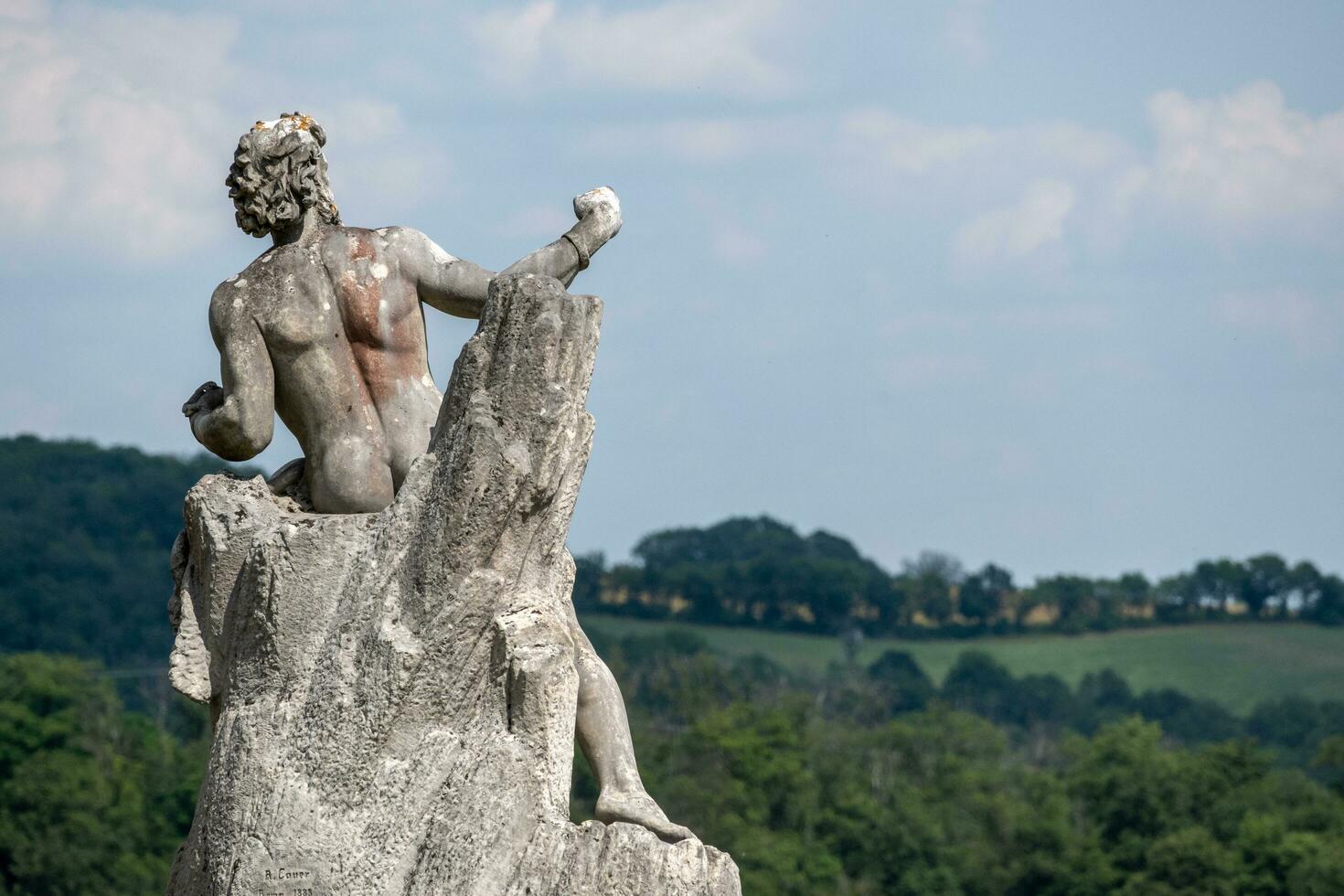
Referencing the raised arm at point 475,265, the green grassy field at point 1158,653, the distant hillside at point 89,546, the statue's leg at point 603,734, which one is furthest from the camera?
the green grassy field at point 1158,653

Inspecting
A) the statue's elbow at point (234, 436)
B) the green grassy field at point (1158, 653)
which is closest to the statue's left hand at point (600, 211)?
the statue's elbow at point (234, 436)

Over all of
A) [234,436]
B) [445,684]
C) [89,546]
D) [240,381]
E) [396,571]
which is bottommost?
[445,684]

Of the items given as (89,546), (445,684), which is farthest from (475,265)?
(89,546)

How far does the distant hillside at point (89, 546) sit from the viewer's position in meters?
104

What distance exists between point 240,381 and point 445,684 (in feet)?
6.28

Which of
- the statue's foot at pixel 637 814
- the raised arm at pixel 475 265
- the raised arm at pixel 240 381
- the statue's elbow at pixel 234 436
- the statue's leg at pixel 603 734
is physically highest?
the raised arm at pixel 475 265

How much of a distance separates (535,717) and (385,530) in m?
1.08

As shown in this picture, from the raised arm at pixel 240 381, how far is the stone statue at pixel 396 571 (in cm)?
1

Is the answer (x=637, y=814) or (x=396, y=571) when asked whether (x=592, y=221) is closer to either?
→ (x=396, y=571)

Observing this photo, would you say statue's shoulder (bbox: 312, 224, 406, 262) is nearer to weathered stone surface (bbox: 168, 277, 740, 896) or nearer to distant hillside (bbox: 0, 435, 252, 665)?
weathered stone surface (bbox: 168, 277, 740, 896)

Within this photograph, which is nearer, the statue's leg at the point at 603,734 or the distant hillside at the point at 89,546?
the statue's leg at the point at 603,734

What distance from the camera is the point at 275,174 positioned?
10.9 m

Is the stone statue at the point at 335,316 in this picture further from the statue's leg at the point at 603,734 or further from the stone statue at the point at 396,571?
the statue's leg at the point at 603,734

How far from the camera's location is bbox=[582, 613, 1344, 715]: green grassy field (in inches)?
4601
